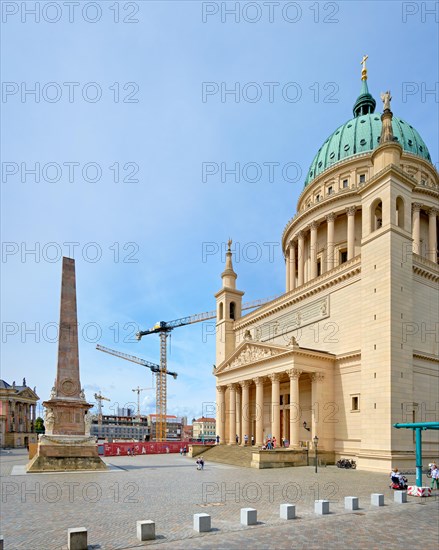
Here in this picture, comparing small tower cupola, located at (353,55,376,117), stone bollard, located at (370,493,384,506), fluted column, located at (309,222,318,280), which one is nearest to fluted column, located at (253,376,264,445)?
fluted column, located at (309,222,318,280)

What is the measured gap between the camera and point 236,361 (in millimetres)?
53469

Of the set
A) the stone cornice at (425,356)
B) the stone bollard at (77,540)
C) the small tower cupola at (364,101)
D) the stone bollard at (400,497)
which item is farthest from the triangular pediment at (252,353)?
the small tower cupola at (364,101)

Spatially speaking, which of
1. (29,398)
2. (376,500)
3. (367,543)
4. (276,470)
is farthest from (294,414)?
(29,398)

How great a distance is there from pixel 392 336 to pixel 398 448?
8.04 m

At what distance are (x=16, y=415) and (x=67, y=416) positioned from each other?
8342 cm

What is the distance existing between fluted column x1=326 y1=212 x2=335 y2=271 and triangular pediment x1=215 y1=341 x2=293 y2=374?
16.0 metres

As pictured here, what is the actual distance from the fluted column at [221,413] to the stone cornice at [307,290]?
31.1ft

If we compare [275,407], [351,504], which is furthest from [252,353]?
[351,504]

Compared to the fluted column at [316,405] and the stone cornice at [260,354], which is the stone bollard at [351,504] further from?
the fluted column at [316,405]

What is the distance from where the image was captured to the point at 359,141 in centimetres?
6291

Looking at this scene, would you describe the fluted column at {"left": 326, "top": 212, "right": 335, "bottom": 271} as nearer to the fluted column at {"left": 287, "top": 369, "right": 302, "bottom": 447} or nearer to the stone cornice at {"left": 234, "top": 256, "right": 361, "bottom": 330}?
the stone cornice at {"left": 234, "top": 256, "right": 361, "bottom": 330}

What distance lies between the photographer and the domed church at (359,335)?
119 feet

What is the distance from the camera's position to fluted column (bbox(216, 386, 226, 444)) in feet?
186

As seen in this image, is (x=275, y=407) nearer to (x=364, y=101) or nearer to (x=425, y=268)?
(x=425, y=268)
